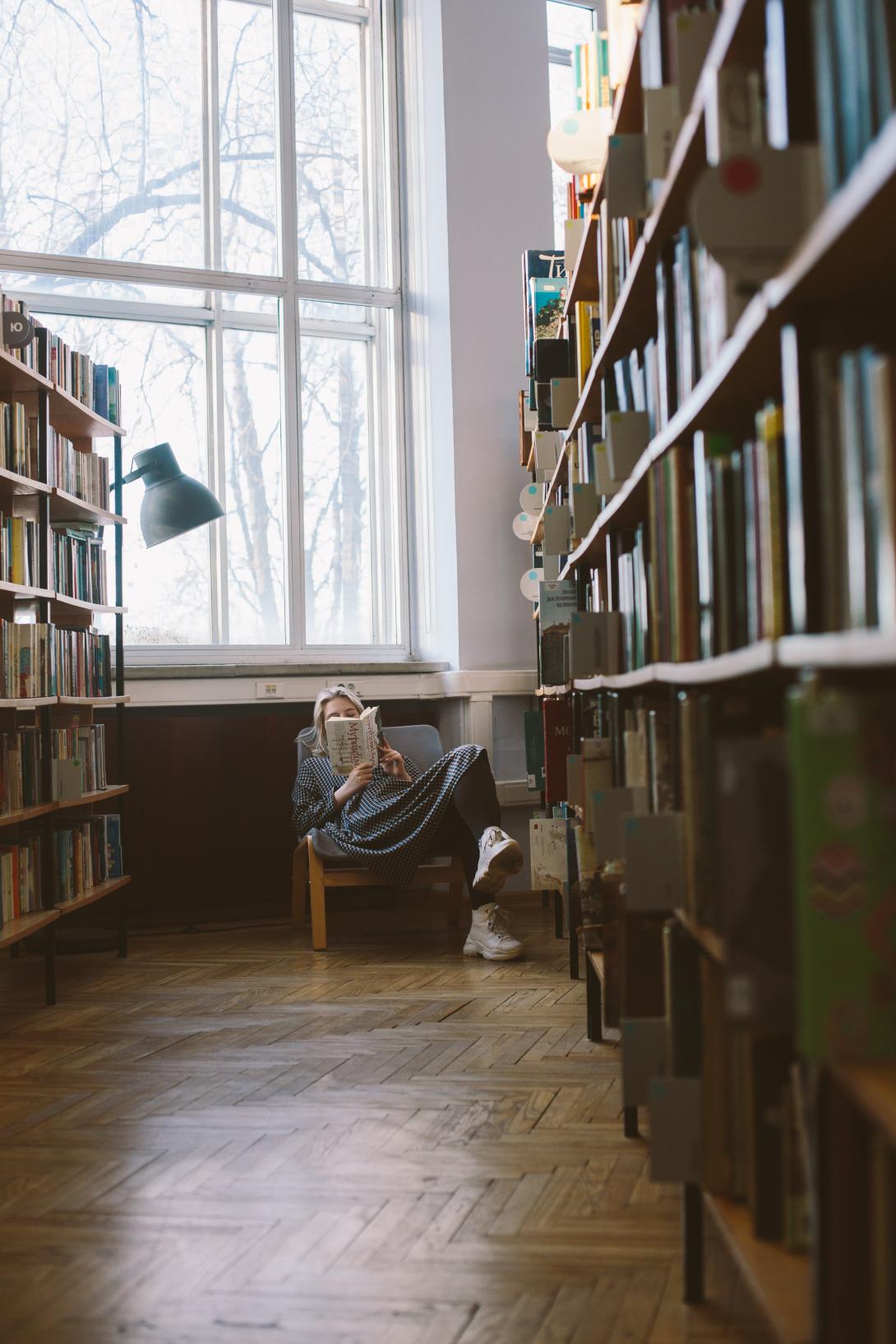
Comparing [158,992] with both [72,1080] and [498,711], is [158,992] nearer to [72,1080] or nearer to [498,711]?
[72,1080]

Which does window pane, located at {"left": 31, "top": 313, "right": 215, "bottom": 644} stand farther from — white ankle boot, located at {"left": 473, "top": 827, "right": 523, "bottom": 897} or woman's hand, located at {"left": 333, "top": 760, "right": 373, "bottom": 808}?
white ankle boot, located at {"left": 473, "top": 827, "right": 523, "bottom": 897}

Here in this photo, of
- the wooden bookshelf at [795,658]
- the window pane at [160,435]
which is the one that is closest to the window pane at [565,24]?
the window pane at [160,435]

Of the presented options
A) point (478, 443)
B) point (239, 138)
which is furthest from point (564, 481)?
point (239, 138)

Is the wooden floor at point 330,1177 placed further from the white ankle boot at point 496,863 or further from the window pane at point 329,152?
the window pane at point 329,152

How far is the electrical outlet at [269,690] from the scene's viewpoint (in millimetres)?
4484

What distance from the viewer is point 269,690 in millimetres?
4500

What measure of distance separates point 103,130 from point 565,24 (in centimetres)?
218

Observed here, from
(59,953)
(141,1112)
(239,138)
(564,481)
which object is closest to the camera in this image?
(141,1112)

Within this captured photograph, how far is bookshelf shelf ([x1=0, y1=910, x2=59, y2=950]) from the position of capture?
282 cm

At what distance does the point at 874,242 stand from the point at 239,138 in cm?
471

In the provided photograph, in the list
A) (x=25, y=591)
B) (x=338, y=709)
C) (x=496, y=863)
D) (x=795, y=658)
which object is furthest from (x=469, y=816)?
(x=795, y=658)

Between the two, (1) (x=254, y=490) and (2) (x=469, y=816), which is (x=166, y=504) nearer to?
(1) (x=254, y=490)

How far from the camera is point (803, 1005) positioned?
85 cm

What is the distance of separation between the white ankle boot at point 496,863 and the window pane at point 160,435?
1800mm
